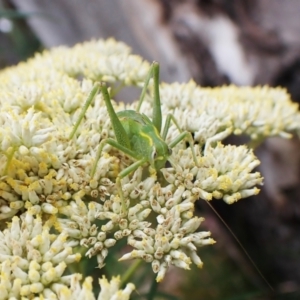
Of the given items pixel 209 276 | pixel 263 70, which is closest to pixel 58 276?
pixel 263 70

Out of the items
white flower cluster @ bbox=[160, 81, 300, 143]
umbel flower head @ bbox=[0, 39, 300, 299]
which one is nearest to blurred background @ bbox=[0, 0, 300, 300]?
white flower cluster @ bbox=[160, 81, 300, 143]

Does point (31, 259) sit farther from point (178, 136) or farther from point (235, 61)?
point (235, 61)

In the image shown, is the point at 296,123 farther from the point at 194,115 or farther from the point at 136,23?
the point at 136,23

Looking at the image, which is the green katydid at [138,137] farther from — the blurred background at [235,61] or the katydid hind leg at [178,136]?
the blurred background at [235,61]

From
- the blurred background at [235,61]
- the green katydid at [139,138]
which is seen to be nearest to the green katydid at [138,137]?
the green katydid at [139,138]

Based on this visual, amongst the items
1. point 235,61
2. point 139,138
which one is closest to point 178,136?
point 139,138
